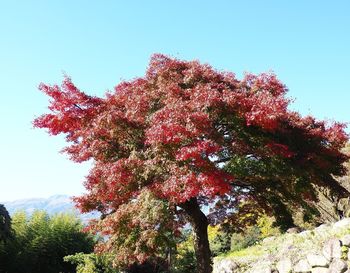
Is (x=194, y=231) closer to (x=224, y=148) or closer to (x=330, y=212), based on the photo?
(x=224, y=148)

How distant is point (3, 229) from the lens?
1991 centimetres

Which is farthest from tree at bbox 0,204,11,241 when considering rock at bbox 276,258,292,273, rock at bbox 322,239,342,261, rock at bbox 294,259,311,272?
rock at bbox 322,239,342,261

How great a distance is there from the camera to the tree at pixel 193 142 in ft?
36.9

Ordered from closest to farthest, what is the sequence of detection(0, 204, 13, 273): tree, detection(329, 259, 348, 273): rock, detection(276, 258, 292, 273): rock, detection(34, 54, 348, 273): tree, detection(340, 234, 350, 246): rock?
detection(329, 259, 348, 273): rock, detection(340, 234, 350, 246): rock, detection(276, 258, 292, 273): rock, detection(34, 54, 348, 273): tree, detection(0, 204, 13, 273): tree

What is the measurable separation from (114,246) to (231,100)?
6008 mm

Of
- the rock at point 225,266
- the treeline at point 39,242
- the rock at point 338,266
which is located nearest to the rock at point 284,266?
the rock at point 338,266

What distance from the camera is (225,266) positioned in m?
10.7

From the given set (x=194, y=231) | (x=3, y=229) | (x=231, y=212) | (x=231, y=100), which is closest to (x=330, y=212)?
(x=231, y=212)

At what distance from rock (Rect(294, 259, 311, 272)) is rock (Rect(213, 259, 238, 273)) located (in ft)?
6.27

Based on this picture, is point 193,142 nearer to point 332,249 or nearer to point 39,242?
point 332,249

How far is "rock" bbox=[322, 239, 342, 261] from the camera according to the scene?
851 cm

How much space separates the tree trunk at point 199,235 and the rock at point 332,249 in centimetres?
570

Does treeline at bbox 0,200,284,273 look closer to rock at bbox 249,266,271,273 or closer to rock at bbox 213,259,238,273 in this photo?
rock at bbox 213,259,238,273

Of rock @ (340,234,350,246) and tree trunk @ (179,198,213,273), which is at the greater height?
tree trunk @ (179,198,213,273)
